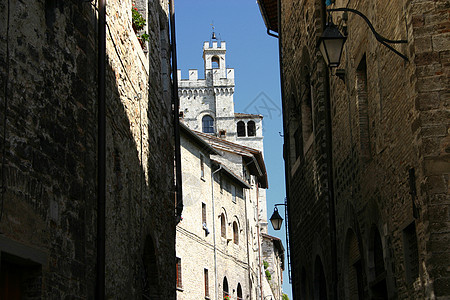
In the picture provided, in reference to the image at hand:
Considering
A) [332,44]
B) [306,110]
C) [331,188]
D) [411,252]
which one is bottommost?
[411,252]

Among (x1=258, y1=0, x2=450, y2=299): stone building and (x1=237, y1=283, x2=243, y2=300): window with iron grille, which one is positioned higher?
(x1=258, y1=0, x2=450, y2=299): stone building

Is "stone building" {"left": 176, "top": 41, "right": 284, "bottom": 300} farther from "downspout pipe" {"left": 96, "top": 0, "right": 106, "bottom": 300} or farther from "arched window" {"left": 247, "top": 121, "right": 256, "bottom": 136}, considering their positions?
"arched window" {"left": 247, "top": 121, "right": 256, "bottom": 136}

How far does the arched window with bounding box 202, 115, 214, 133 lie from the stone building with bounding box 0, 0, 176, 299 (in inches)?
2509

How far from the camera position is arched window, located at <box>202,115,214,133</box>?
7738 centimetres

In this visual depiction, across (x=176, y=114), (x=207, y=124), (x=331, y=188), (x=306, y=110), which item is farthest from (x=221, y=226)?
(x=207, y=124)

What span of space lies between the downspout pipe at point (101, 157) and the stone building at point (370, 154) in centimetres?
346

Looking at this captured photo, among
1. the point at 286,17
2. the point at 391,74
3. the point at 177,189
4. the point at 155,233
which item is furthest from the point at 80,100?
the point at 286,17

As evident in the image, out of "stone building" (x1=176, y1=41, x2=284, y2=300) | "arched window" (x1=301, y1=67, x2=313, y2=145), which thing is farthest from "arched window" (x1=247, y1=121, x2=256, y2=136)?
"arched window" (x1=301, y1=67, x2=313, y2=145)

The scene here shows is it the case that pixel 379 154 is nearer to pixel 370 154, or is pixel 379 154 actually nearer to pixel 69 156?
pixel 370 154

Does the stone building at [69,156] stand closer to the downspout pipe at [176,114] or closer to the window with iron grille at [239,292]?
the downspout pipe at [176,114]

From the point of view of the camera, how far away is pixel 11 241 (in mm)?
6492

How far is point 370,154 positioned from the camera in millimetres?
9852

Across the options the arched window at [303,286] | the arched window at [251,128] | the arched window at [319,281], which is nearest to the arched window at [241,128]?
the arched window at [251,128]

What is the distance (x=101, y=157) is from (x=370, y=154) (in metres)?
3.56
